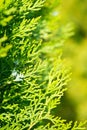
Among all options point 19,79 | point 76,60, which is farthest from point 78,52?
point 19,79

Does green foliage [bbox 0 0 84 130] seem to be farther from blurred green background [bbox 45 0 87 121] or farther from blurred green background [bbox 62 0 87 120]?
blurred green background [bbox 62 0 87 120]

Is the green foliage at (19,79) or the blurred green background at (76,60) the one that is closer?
the green foliage at (19,79)

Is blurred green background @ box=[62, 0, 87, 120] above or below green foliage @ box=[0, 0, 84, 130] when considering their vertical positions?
above

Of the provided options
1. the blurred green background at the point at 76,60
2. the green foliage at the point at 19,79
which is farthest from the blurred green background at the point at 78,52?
the green foliage at the point at 19,79

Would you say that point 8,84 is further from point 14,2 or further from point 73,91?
point 73,91

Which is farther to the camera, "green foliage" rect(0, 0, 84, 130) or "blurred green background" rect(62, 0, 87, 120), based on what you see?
"blurred green background" rect(62, 0, 87, 120)

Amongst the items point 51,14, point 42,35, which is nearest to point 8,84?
point 42,35

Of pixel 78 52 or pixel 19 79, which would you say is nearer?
pixel 19 79

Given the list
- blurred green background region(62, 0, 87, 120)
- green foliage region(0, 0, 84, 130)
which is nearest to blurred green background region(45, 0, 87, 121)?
blurred green background region(62, 0, 87, 120)

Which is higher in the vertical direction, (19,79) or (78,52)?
(78,52)

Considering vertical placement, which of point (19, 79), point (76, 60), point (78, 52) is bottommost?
point (19, 79)

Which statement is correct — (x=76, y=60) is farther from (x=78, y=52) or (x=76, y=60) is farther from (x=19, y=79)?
(x=19, y=79)

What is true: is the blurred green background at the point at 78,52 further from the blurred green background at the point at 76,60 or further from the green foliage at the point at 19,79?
the green foliage at the point at 19,79
